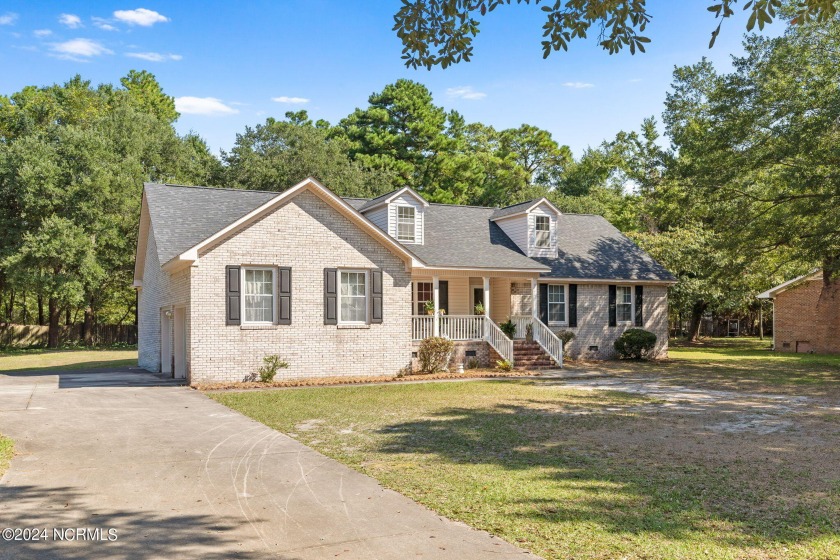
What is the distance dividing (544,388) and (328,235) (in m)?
7.50

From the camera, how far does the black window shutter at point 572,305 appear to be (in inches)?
1081

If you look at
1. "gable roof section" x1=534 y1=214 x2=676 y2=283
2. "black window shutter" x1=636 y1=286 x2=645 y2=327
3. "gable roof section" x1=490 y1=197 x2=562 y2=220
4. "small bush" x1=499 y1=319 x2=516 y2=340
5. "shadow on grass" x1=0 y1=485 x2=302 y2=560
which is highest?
"gable roof section" x1=490 y1=197 x2=562 y2=220

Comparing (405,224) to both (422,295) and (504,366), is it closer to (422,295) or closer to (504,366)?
(422,295)

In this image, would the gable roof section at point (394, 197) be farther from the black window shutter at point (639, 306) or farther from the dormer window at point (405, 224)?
the black window shutter at point (639, 306)

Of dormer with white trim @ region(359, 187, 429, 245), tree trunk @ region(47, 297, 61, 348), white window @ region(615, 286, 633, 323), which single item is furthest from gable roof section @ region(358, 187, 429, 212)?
tree trunk @ region(47, 297, 61, 348)

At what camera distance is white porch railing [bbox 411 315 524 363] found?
75.6 ft

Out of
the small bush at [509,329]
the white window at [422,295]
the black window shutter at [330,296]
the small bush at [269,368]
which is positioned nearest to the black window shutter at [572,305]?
the small bush at [509,329]

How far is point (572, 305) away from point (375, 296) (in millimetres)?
9813

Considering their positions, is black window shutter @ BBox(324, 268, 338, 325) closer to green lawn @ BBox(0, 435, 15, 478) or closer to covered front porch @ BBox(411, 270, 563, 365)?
covered front porch @ BBox(411, 270, 563, 365)

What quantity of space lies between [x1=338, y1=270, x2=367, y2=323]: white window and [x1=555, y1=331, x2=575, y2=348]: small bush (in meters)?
9.43

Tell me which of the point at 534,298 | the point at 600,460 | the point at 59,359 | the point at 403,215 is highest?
the point at 403,215

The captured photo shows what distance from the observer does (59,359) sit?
31.3 meters

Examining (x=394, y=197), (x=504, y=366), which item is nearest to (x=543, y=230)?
(x=394, y=197)

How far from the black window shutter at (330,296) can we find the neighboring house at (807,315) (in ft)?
77.5
